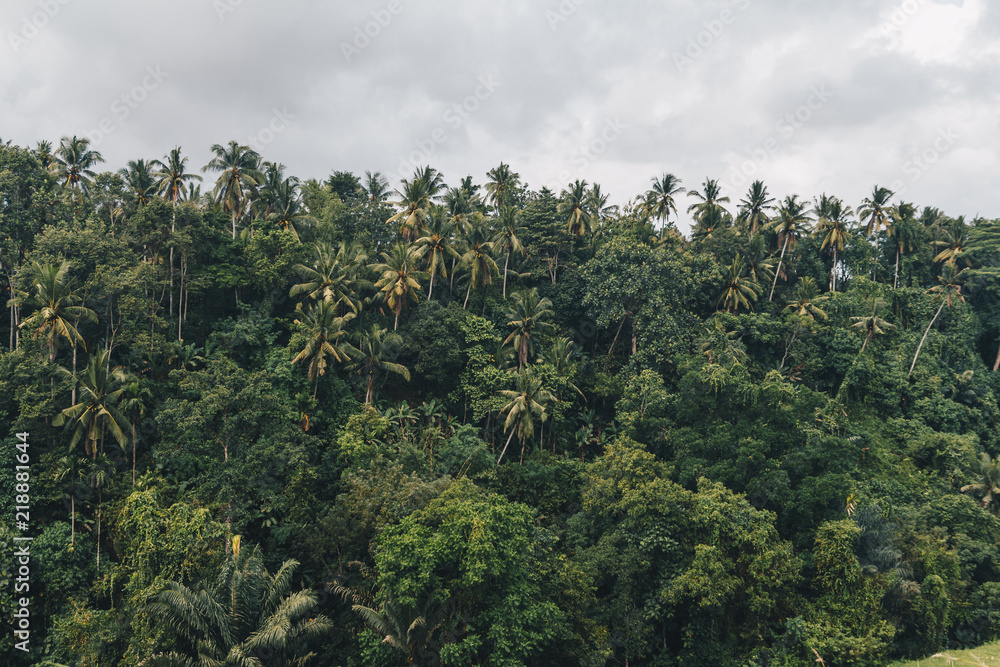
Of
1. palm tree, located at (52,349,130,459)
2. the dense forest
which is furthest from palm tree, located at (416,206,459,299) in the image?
palm tree, located at (52,349,130,459)

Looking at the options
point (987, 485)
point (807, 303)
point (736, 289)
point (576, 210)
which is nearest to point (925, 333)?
point (807, 303)

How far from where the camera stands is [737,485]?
25453mm

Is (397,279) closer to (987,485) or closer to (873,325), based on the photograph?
(873,325)

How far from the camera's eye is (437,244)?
36.6 metres

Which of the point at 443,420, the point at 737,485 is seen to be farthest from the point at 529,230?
the point at 737,485

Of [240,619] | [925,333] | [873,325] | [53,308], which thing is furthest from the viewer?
[925,333]

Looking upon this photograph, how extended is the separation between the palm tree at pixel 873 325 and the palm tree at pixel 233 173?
43759 mm

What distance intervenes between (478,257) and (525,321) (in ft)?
18.8

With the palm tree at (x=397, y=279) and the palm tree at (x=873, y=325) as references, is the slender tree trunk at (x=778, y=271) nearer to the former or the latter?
the palm tree at (x=873, y=325)

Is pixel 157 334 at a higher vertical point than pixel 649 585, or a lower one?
higher

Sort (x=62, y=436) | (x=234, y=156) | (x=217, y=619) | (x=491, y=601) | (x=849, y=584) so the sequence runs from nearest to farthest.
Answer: (x=217, y=619) → (x=491, y=601) → (x=849, y=584) → (x=62, y=436) → (x=234, y=156)

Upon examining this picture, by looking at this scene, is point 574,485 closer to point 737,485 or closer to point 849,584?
point 737,485

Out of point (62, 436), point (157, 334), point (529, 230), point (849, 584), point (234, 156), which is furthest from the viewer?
point (529, 230)

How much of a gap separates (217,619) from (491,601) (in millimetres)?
8461
